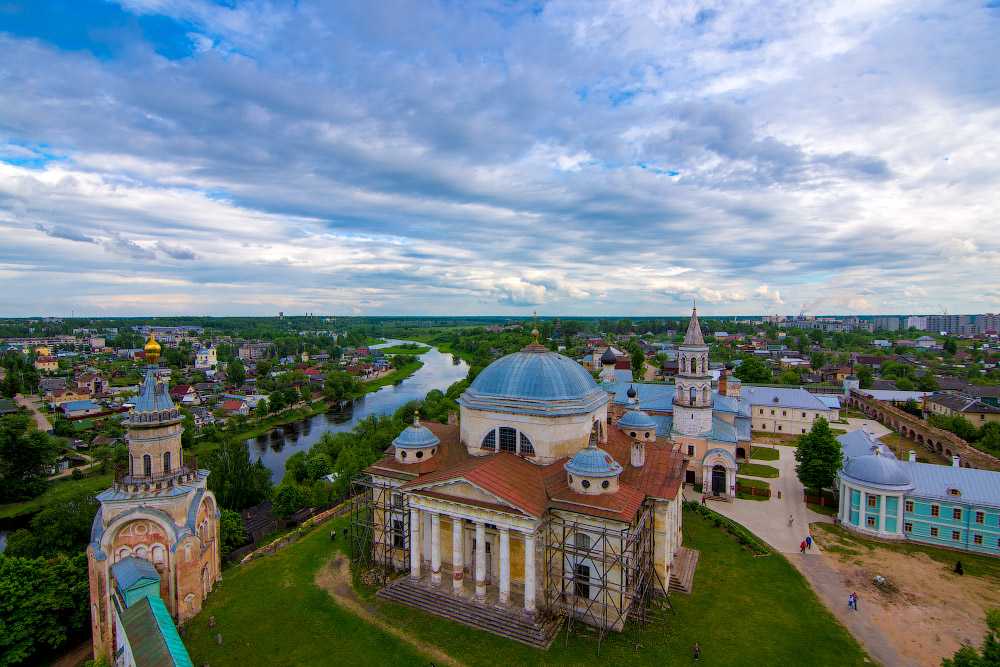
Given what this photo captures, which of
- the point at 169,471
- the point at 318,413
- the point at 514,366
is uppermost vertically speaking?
the point at 514,366

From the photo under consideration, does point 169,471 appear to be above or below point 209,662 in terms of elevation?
above

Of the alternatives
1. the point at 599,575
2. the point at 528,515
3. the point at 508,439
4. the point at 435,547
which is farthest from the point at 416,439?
the point at 599,575

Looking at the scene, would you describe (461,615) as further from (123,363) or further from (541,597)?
(123,363)

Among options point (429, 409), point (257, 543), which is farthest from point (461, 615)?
point (429, 409)

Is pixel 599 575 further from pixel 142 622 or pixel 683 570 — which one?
pixel 142 622

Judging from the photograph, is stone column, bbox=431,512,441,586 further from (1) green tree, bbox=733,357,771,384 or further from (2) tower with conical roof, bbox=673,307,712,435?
(1) green tree, bbox=733,357,771,384
